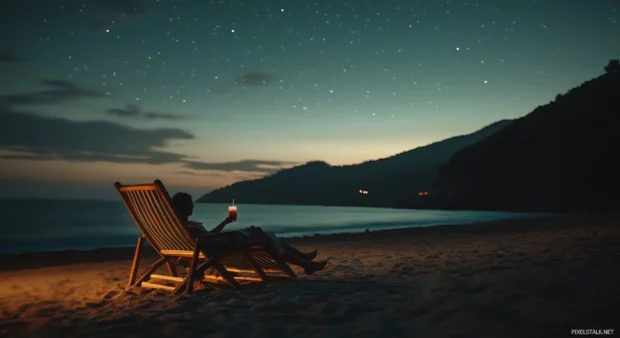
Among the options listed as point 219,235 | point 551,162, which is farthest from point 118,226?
point 551,162

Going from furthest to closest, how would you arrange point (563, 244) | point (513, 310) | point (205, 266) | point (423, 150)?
1. point (423, 150)
2. point (563, 244)
3. point (205, 266)
4. point (513, 310)

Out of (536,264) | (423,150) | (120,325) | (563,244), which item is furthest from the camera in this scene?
(423,150)

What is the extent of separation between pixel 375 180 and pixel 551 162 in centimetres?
9880

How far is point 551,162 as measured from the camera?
198 feet

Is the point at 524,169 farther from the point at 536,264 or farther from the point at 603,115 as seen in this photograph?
the point at 536,264

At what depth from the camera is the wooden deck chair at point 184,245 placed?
177 inches

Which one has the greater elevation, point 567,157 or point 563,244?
point 567,157

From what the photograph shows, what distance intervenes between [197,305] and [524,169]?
64802 mm

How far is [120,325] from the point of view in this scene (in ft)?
11.4

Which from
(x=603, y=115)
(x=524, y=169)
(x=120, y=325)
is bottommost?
(x=120, y=325)

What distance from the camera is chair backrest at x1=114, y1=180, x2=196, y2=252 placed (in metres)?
4.39

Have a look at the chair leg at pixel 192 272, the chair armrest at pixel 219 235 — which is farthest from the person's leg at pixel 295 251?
the chair leg at pixel 192 272

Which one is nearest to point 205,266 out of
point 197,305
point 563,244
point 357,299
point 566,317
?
point 197,305

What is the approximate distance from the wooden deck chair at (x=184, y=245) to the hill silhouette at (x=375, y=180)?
124 metres
